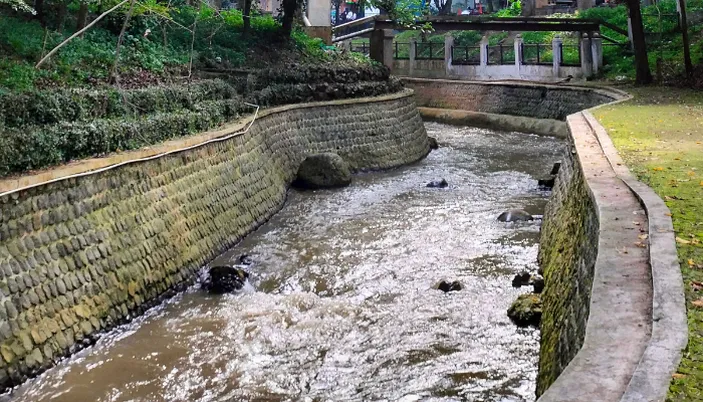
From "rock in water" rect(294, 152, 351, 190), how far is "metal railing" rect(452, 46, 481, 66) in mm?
21047

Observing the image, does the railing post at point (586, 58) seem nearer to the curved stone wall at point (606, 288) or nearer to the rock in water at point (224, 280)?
the curved stone wall at point (606, 288)

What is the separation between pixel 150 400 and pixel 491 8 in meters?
49.4

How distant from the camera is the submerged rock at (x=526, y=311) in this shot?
9.89m

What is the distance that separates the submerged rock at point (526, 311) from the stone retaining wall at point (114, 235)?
15.5ft

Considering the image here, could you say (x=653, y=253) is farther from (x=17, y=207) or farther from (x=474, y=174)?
(x=474, y=174)

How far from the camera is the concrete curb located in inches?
173

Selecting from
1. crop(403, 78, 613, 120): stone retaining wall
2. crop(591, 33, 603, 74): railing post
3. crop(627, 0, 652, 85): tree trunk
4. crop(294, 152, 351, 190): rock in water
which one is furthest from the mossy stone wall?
crop(591, 33, 603, 74): railing post

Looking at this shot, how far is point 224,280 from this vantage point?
11773 millimetres

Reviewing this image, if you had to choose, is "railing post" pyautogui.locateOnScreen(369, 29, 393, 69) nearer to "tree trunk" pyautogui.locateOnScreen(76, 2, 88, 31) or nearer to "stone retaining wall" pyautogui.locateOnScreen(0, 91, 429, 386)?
"stone retaining wall" pyautogui.locateOnScreen(0, 91, 429, 386)

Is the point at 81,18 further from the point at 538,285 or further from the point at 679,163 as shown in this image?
the point at 679,163

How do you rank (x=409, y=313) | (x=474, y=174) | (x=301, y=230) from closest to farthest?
(x=409, y=313)
(x=301, y=230)
(x=474, y=174)

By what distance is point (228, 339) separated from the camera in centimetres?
990

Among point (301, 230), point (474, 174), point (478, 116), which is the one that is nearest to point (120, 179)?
point (301, 230)

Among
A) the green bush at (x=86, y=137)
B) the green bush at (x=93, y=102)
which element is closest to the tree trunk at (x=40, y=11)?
the green bush at (x=93, y=102)
